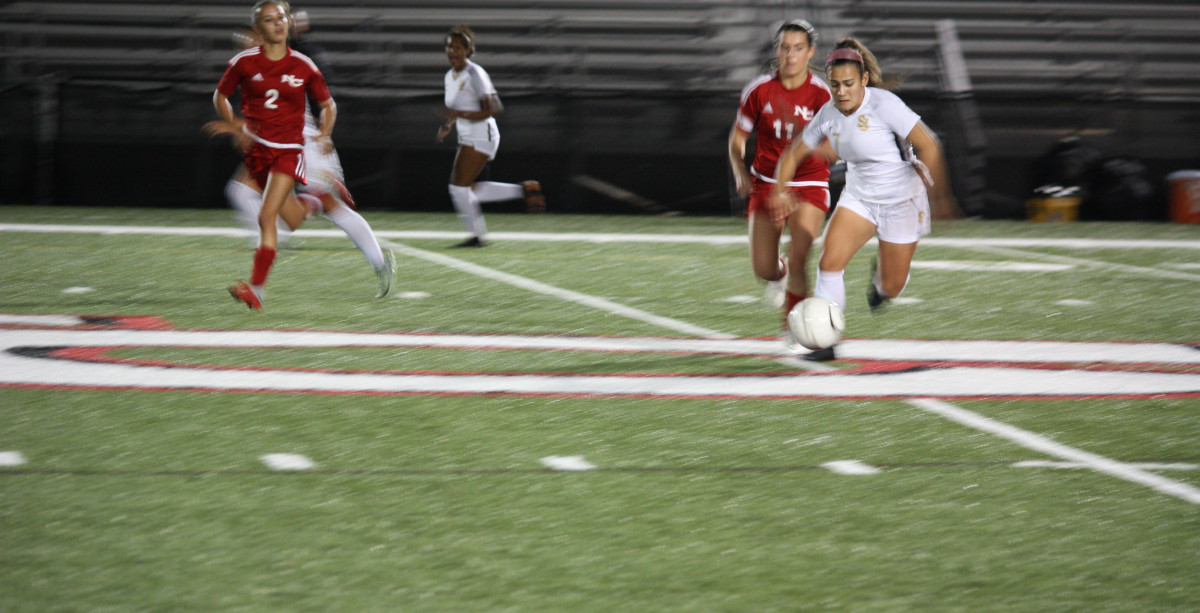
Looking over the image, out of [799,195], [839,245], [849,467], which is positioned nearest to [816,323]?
[839,245]

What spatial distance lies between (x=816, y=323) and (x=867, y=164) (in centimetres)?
84

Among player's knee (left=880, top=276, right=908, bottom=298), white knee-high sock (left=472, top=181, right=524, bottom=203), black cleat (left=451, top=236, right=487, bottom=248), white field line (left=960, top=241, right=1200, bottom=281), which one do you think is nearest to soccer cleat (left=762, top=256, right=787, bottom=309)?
player's knee (left=880, top=276, right=908, bottom=298)

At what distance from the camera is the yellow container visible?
599 inches

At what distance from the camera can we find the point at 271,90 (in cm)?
773

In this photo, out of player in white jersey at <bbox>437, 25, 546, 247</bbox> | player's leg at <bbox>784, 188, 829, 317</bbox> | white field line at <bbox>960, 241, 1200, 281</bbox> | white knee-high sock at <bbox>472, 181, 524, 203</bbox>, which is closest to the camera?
player's leg at <bbox>784, 188, 829, 317</bbox>

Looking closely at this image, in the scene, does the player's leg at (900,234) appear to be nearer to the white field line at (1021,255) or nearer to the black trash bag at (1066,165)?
the white field line at (1021,255)

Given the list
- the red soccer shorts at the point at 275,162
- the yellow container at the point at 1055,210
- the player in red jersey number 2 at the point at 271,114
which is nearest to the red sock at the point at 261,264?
the player in red jersey number 2 at the point at 271,114

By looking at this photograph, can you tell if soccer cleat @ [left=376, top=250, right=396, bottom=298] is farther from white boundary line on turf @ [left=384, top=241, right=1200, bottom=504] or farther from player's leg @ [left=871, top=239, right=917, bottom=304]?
player's leg @ [left=871, top=239, right=917, bottom=304]

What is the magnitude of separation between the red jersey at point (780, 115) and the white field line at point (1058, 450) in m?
1.91

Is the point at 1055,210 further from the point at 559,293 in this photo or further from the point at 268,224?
the point at 268,224

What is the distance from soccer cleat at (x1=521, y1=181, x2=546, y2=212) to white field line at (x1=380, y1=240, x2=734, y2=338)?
3.51 m

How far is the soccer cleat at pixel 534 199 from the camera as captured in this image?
1518cm

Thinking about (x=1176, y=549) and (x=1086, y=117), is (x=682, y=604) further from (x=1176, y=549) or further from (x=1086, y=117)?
(x=1086, y=117)

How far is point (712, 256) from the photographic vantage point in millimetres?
11438
